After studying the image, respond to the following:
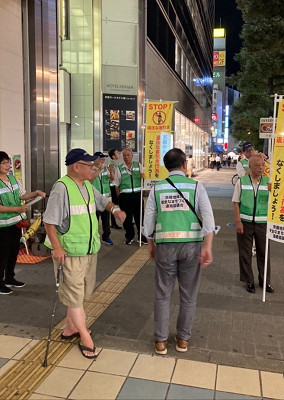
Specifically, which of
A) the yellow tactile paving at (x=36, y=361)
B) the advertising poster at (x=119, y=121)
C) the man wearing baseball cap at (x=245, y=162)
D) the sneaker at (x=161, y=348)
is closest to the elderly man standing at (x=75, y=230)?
the yellow tactile paving at (x=36, y=361)

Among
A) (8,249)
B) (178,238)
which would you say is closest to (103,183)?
(8,249)

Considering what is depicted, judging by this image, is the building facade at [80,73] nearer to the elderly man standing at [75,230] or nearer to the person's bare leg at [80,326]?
the elderly man standing at [75,230]

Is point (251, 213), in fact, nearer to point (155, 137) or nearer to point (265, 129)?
point (155, 137)

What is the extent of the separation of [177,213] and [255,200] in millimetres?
2121

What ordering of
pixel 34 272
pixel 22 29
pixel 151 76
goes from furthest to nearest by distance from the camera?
pixel 151 76
pixel 22 29
pixel 34 272

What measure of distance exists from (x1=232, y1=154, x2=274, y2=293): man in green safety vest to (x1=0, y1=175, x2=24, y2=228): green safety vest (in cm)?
290

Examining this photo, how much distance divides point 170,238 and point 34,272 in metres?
3.16

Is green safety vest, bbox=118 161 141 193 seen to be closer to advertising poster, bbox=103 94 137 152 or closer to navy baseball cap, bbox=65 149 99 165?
navy baseball cap, bbox=65 149 99 165

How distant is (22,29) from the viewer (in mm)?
7578

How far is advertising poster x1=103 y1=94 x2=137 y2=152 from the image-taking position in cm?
1248

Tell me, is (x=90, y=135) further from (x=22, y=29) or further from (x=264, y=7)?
(x=264, y=7)

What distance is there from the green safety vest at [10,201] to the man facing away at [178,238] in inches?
87.3

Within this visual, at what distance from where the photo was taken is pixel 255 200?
522 cm

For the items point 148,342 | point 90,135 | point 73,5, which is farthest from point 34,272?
point 73,5
